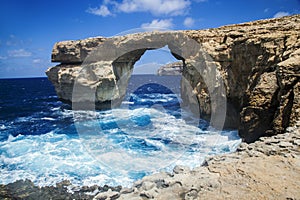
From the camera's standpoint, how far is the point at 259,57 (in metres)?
15.7

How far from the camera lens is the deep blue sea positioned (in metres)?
13.3

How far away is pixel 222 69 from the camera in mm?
19891

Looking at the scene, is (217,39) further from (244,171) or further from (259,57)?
(244,171)

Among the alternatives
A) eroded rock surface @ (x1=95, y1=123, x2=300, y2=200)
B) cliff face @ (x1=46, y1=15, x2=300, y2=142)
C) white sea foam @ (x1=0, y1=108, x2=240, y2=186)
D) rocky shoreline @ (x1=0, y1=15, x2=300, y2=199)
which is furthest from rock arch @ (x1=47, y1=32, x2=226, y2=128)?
eroded rock surface @ (x1=95, y1=123, x2=300, y2=200)

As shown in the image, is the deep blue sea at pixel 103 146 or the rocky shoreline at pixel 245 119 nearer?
the rocky shoreline at pixel 245 119

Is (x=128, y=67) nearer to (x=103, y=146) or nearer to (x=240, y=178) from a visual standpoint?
(x=103, y=146)

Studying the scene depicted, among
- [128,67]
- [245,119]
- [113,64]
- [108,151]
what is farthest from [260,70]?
[128,67]

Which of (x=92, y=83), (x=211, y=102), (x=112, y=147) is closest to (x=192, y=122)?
(x=211, y=102)

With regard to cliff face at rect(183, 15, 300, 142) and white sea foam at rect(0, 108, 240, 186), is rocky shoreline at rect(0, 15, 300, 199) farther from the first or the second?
white sea foam at rect(0, 108, 240, 186)

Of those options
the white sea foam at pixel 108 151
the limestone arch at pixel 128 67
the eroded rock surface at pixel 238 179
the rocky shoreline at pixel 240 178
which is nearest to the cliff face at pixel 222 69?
the limestone arch at pixel 128 67

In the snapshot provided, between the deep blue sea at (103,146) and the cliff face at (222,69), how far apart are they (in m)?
3.04

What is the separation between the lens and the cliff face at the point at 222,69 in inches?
516

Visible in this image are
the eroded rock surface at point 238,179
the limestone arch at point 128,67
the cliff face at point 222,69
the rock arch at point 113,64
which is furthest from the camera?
the rock arch at point 113,64

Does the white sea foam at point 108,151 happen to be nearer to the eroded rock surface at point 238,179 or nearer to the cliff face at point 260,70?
the cliff face at point 260,70
